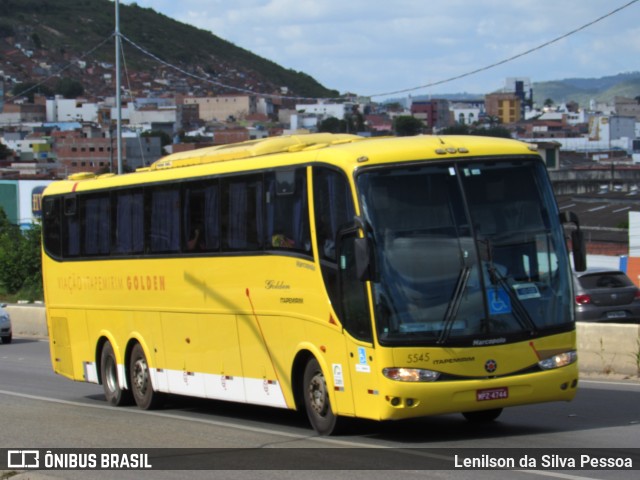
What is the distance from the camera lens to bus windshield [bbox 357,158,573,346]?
1140 cm

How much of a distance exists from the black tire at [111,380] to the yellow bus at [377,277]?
2.56 metres

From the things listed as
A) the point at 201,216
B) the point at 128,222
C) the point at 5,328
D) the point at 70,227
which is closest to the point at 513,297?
the point at 201,216

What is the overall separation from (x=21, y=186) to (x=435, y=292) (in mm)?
75573

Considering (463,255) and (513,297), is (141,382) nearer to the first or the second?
(463,255)

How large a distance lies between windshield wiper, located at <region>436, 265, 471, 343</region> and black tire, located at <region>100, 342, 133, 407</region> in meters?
7.44

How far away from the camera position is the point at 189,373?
51.0 feet

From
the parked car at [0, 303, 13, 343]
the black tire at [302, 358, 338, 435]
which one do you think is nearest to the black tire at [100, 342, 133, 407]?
the black tire at [302, 358, 338, 435]

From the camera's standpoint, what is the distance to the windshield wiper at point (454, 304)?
1138cm

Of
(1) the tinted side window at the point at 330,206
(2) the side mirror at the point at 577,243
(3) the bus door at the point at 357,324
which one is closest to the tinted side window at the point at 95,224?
(1) the tinted side window at the point at 330,206

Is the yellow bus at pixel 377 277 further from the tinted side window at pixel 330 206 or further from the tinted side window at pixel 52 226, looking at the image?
the tinted side window at pixel 52 226

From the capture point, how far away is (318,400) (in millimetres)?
12602

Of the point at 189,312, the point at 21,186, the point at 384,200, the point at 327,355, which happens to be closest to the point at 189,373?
the point at 189,312

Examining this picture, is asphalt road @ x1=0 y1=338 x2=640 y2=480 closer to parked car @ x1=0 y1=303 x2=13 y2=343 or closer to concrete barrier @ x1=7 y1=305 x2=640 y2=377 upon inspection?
concrete barrier @ x1=7 y1=305 x2=640 y2=377

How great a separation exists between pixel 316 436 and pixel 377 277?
215 cm
